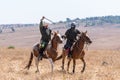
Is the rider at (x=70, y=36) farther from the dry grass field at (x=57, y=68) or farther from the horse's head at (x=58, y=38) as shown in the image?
the dry grass field at (x=57, y=68)

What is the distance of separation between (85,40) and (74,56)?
1135 mm

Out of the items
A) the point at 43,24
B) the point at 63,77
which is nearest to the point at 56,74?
the point at 63,77

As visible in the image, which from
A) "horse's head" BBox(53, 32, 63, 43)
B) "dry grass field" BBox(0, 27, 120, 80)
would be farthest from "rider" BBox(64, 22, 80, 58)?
"dry grass field" BBox(0, 27, 120, 80)

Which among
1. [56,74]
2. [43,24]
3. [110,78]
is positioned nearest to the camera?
[110,78]

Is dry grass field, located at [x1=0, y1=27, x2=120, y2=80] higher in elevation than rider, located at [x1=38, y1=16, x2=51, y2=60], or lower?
lower

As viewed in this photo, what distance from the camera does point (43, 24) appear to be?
20875mm

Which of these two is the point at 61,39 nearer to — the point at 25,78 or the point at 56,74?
the point at 56,74

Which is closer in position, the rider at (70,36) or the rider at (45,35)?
→ the rider at (45,35)

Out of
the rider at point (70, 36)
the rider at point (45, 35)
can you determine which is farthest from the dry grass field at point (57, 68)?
the rider at point (45, 35)

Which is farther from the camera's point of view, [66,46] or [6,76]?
[66,46]

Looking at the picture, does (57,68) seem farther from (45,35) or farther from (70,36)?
(45,35)

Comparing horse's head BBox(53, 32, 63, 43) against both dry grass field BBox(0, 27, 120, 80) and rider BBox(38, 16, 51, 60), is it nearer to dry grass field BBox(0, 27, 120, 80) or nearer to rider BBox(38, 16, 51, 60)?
rider BBox(38, 16, 51, 60)

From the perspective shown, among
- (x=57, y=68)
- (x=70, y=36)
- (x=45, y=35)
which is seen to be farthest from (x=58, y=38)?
(x=57, y=68)

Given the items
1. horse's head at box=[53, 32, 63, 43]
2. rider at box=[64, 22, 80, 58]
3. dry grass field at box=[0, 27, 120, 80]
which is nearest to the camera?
dry grass field at box=[0, 27, 120, 80]
